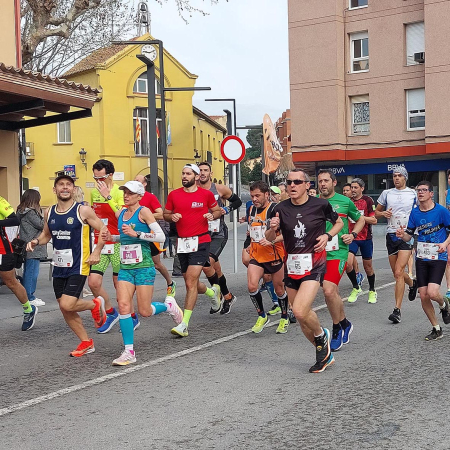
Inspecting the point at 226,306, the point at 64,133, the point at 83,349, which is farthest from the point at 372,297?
the point at 64,133

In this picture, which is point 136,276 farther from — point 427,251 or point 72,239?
point 427,251

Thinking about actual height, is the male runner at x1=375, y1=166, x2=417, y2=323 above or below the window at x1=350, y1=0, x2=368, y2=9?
below

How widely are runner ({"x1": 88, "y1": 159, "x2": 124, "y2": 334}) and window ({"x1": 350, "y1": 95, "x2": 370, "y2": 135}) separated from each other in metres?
25.6

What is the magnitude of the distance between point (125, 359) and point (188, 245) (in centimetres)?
196

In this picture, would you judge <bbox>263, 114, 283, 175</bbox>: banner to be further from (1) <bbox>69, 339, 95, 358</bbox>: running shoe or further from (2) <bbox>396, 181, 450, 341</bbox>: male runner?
(1) <bbox>69, 339, 95, 358</bbox>: running shoe

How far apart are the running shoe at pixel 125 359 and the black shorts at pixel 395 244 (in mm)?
4355

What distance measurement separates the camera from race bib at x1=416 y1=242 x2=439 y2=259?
27.9 ft

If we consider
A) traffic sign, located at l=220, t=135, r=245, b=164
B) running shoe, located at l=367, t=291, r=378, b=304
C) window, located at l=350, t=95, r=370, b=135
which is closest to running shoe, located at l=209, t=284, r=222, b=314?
running shoe, located at l=367, t=291, r=378, b=304

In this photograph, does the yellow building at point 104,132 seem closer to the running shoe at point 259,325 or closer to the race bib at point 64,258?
the running shoe at point 259,325

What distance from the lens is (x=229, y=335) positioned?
29.3 ft

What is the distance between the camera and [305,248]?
7.01 metres

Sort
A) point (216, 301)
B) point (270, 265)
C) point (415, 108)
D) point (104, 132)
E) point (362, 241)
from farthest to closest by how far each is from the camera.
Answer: point (104, 132) < point (415, 108) < point (362, 241) < point (216, 301) < point (270, 265)

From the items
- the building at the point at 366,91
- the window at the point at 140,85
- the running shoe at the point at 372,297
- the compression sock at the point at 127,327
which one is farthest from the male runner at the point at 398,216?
the window at the point at 140,85

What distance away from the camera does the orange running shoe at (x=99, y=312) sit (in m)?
8.79
